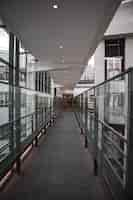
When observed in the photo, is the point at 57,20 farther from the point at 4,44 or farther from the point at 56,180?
the point at 56,180

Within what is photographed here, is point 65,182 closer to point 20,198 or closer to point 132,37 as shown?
point 20,198

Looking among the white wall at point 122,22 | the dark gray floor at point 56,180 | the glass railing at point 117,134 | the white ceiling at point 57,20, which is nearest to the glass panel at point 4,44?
the white ceiling at point 57,20

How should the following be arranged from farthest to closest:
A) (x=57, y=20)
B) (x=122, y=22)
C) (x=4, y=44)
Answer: (x=122, y=22), (x=4, y=44), (x=57, y=20)

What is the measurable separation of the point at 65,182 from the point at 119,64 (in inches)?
263

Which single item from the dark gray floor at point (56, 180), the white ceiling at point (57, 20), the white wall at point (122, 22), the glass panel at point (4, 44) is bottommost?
the dark gray floor at point (56, 180)

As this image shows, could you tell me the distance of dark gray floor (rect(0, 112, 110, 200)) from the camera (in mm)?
2365

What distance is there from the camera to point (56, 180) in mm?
2797

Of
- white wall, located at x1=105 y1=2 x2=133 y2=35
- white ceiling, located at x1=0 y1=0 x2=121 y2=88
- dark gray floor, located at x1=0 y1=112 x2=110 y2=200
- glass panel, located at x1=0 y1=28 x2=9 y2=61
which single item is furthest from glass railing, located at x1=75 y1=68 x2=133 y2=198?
white wall, located at x1=105 y1=2 x2=133 y2=35

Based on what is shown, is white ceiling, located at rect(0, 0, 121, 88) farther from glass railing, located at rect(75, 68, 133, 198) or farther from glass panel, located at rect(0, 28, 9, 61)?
glass railing, located at rect(75, 68, 133, 198)

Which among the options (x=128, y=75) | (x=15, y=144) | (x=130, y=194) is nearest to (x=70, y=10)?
(x=128, y=75)

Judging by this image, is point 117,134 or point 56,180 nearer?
point 117,134

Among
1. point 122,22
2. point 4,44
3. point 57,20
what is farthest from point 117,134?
point 122,22

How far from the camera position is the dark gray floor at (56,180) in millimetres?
2365

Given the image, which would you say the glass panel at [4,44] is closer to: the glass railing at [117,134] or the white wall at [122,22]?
the glass railing at [117,134]
